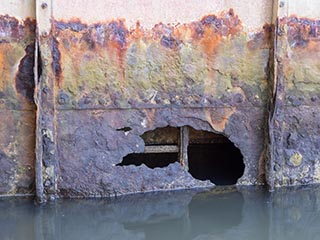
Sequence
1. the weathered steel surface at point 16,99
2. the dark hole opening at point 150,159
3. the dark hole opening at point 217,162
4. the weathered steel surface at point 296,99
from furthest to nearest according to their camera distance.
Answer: the dark hole opening at point 150,159, the dark hole opening at point 217,162, the weathered steel surface at point 296,99, the weathered steel surface at point 16,99

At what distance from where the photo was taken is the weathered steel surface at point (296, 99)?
12.0 ft

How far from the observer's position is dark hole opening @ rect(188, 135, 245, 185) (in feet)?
13.5

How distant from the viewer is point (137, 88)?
3.56m

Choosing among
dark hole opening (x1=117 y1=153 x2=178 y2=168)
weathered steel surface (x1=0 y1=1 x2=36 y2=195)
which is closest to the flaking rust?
dark hole opening (x1=117 y1=153 x2=178 y2=168)

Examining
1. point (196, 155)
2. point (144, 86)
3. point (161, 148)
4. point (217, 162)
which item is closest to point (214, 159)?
point (217, 162)

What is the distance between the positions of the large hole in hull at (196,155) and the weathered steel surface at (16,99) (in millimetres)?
821

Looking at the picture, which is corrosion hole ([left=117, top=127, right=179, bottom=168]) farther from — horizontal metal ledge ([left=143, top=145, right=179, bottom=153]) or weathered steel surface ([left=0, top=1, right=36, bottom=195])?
weathered steel surface ([left=0, top=1, right=36, bottom=195])

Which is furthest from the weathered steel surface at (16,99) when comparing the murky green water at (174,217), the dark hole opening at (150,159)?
the dark hole opening at (150,159)

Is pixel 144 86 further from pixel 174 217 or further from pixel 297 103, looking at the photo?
pixel 297 103

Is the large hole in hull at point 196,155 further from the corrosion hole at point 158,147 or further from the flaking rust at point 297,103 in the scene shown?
the flaking rust at point 297,103

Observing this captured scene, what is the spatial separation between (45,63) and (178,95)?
2.95 feet

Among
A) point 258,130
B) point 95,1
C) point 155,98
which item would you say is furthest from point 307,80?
point 95,1

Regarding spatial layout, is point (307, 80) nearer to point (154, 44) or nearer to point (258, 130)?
point (258, 130)

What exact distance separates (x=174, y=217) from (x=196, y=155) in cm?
127
